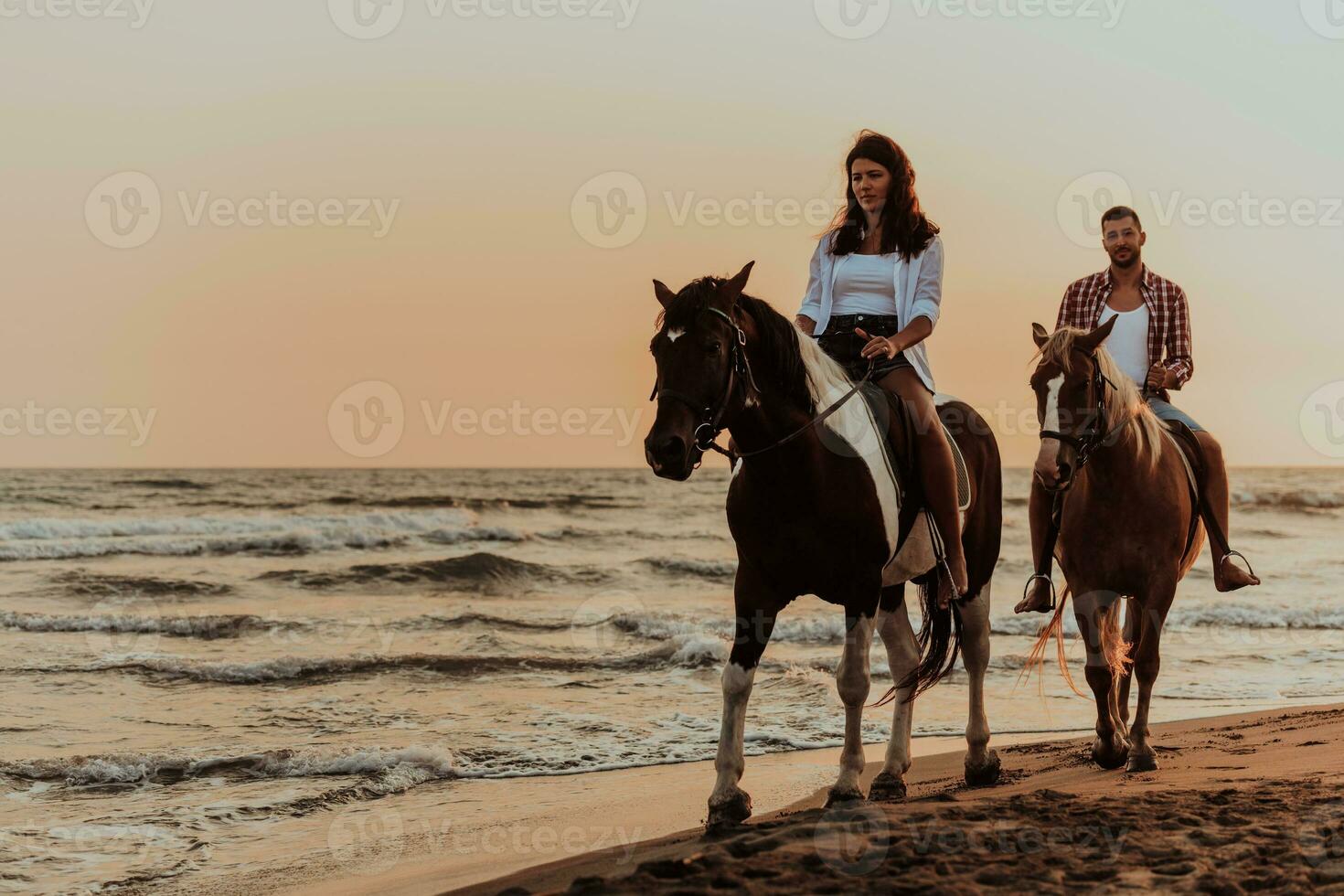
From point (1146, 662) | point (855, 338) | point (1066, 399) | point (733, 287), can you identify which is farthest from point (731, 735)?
point (1146, 662)

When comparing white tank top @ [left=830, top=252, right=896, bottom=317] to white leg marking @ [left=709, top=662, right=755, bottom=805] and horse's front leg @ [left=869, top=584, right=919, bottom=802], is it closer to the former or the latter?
horse's front leg @ [left=869, top=584, right=919, bottom=802]

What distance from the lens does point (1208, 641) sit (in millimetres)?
13500

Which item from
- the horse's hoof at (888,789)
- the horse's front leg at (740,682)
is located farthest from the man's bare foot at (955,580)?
the horse's front leg at (740,682)

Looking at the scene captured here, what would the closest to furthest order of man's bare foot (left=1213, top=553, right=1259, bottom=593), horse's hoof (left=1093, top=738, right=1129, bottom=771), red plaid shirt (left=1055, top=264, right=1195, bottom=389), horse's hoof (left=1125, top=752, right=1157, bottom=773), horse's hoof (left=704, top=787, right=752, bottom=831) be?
1. horse's hoof (left=704, top=787, right=752, bottom=831)
2. horse's hoof (left=1125, top=752, right=1157, bottom=773)
3. horse's hoof (left=1093, top=738, right=1129, bottom=771)
4. man's bare foot (left=1213, top=553, right=1259, bottom=593)
5. red plaid shirt (left=1055, top=264, right=1195, bottom=389)

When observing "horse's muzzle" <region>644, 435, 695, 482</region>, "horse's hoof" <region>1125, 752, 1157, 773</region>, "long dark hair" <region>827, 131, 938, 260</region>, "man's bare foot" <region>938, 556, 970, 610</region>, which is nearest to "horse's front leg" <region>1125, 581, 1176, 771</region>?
"horse's hoof" <region>1125, 752, 1157, 773</region>

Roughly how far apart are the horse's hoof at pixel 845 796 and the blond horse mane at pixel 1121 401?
7.20ft

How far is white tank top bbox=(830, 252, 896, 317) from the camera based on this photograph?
18.1 ft

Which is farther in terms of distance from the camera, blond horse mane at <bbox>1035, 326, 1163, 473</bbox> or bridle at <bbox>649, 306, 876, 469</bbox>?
blond horse mane at <bbox>1035, 326, 1163, 473</bbox>

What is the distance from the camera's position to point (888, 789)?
17.3 feet

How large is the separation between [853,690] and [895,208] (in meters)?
2.11

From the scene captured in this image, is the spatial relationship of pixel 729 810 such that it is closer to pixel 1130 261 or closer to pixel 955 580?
pixel 955 580

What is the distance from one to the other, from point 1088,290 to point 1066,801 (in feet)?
11.1

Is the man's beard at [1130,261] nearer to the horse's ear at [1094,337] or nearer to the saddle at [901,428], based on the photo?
the horse's ear at [1094,337]

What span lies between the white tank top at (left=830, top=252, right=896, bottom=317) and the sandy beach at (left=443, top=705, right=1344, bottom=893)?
81.6 inches
